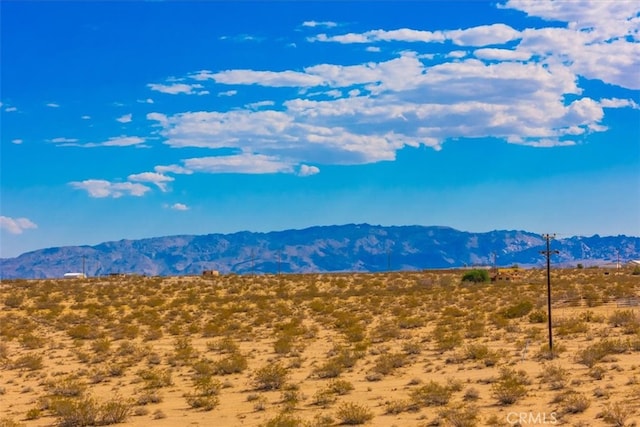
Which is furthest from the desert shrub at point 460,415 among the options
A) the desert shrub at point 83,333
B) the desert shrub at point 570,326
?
the desert shrub at point 83,333

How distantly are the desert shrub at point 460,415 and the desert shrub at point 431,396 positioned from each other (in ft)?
2.29

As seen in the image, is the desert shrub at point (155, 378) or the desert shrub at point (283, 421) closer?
the desert shrub at point (283, 421)

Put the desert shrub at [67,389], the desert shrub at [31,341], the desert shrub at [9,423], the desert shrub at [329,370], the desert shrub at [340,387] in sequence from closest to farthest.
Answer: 1. the desert shrub at [9,423]
2. the desert shrub at [340,387]
3. the desert shrub at [67,389]
4. the desert shrub at [329,370]
5. the desert shrub at [31,341]

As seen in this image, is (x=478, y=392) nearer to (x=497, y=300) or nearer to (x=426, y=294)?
(x=497, y=300)

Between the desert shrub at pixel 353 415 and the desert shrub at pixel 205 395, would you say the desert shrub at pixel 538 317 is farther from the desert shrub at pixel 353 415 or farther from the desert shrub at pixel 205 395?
the desert shrub at pixel 353 415

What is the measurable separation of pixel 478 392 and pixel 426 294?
A: 37428 mm

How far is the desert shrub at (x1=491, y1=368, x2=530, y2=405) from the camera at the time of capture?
2152 centimetres

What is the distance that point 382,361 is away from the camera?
28.2m

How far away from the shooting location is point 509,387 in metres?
22.2

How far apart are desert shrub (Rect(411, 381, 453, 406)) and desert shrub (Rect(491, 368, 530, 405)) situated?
154 centimetres

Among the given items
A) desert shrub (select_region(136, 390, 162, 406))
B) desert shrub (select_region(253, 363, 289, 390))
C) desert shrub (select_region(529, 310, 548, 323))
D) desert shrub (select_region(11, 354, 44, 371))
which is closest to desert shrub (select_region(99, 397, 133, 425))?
desert shrub (select_region(136, 390, 162, 406))

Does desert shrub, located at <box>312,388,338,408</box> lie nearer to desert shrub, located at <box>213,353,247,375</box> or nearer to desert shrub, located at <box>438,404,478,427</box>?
desert shrub, located at <box>438,404,478,427</box>

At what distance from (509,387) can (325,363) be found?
356 inches

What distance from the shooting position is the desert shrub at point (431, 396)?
71.7 ft
